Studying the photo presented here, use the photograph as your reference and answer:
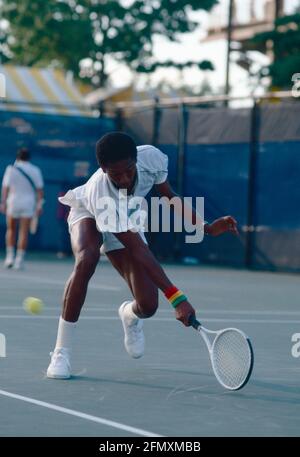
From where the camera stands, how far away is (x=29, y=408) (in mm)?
6996

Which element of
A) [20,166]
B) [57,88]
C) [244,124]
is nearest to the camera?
[20,166]

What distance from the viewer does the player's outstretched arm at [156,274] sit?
7.77 meters

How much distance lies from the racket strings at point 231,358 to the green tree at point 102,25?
133 ft

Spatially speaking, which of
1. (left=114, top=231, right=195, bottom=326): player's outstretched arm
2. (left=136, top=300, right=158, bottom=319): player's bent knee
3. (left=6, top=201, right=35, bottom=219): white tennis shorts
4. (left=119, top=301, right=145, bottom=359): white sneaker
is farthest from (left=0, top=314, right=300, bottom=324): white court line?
(left=6, top=201, right=35, bottom=219): white tennis shorts

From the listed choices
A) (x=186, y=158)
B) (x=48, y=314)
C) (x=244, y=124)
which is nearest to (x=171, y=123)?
(x=186, y=158)

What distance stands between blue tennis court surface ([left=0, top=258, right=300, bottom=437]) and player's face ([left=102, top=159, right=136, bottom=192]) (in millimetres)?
1202

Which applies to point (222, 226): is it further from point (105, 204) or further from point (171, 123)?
point (171, 123)

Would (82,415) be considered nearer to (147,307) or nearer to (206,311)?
(147,307)

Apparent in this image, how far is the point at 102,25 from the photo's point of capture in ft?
162

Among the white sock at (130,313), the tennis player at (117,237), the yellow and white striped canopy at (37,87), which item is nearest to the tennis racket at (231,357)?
the tennis player at (117,237)

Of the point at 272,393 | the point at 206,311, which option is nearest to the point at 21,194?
the point at 206,311

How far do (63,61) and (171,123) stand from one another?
2880 centimetres

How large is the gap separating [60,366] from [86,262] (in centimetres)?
65

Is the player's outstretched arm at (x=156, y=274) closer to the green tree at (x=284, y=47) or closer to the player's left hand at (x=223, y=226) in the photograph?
the player's left hand at (x=223, y=226)
